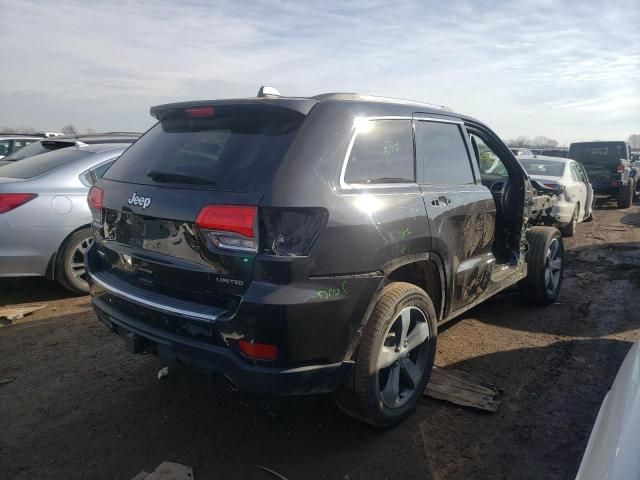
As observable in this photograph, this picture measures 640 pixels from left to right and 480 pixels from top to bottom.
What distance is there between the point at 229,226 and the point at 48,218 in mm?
3349

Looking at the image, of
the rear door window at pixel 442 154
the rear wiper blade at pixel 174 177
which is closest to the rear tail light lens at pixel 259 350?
the rear wiper blade at pixel 174 177

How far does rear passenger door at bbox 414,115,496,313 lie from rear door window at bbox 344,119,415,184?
0.13 m

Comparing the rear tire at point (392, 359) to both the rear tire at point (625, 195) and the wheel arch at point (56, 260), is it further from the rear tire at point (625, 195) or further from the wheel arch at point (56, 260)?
the rear tire at point (625, 195)

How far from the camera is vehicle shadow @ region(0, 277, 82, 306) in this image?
5297 mm

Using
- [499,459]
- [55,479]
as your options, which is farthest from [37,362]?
[499,459]

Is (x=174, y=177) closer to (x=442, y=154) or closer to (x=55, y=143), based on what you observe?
(x=442, y=154)

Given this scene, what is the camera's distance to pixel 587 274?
680 centimetres

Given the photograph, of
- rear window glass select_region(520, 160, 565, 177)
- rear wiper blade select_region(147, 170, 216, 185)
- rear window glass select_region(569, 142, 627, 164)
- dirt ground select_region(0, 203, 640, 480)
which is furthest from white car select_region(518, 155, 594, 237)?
rear wiper blade select_region(147, 170, 216, 185)

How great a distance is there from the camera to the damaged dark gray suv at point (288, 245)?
2.36 meters

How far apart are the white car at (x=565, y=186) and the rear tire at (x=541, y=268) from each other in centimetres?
356

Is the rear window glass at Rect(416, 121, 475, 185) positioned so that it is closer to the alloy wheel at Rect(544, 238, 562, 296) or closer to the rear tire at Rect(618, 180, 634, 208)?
the alloy wheel at Rect(544, 238, 562, 296)

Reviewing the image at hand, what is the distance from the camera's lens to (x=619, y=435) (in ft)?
5.39

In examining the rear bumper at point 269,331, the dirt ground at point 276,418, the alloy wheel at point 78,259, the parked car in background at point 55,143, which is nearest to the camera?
the rear bumper at point 269,331

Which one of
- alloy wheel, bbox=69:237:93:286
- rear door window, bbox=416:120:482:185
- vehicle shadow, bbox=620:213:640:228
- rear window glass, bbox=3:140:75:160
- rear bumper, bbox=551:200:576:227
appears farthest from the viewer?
vehicle shadow, bbox=620:213:640:228
